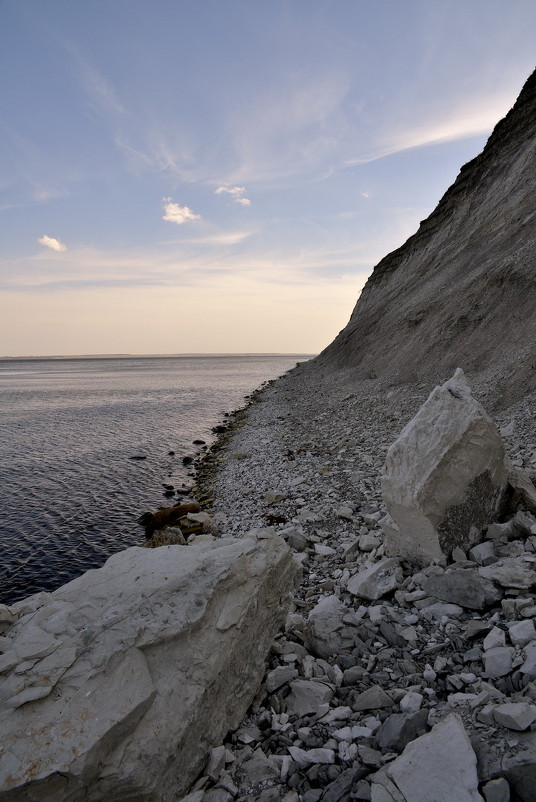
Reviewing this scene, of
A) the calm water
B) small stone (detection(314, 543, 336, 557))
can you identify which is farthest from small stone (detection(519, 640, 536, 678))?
the calm water

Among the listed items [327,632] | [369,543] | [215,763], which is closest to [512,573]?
[327,632]

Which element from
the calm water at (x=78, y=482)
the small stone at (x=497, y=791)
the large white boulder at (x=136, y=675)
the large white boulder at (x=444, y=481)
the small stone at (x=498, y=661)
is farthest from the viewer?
the calm water at (x=78, y=482)

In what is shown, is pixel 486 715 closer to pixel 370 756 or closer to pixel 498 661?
pixel 498 661

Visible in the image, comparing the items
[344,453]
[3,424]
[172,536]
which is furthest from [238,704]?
[3,424]

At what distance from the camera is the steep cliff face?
807 inches

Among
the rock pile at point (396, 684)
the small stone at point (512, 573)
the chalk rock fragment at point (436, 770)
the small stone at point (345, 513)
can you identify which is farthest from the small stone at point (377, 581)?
the small stone at point (345, 513)

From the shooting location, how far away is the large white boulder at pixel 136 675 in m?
3.87

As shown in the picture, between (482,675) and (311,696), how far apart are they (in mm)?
1851

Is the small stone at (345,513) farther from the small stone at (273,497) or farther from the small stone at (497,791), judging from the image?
the small stone at (497,791)

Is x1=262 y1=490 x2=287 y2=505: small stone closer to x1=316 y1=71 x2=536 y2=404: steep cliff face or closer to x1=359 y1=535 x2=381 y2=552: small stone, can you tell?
x1=359 y1=535 x2=381 y2=552: small stone

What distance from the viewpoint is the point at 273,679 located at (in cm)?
540

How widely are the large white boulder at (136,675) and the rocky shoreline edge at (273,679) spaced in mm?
17

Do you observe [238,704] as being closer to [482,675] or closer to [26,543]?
[482,675]

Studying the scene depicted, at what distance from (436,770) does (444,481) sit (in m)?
4.23
